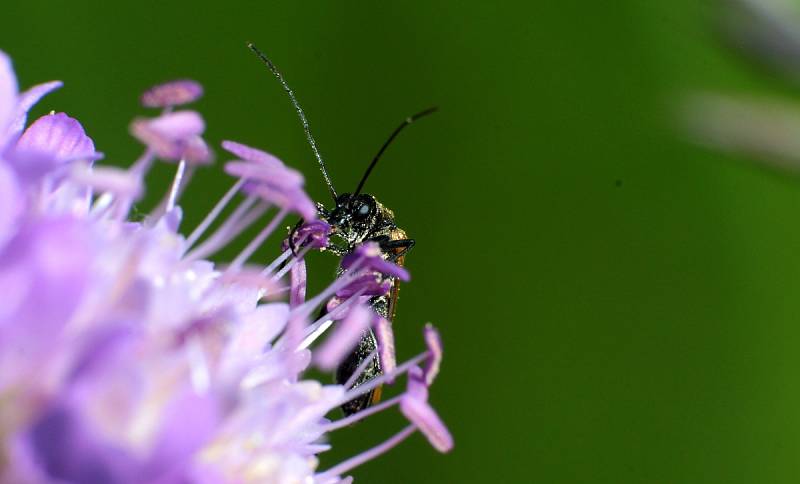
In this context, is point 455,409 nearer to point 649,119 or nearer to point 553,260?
point 553,260

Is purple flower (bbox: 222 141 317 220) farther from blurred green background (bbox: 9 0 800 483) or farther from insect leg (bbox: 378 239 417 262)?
blurred green background (bbox: 9 0 800 483)

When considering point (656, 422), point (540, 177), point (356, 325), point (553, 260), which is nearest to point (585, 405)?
point (656, 422)

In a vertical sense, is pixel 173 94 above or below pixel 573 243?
below

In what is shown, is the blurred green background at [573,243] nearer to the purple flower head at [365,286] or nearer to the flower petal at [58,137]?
the purple flower head at [365,286]

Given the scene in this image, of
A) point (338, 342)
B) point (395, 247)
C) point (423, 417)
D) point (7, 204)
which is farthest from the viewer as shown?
point (395, 247)

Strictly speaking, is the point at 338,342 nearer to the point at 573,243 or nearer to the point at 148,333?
the point at 148,333

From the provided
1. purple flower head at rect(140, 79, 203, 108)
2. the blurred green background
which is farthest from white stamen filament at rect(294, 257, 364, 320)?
the blurred green background

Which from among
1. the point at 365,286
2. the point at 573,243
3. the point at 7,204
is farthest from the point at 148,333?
the point at 573,243
